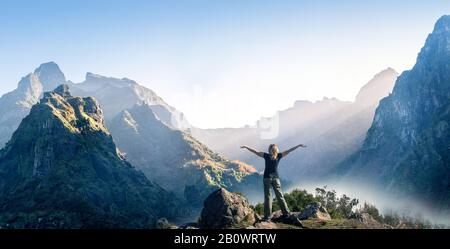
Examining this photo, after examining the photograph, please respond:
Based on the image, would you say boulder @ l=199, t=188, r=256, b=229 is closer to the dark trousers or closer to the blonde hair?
the dark trousers

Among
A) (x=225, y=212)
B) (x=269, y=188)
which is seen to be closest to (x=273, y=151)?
(x=269, y=188)

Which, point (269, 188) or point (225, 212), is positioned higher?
point (269, 188)

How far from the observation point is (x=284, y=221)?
79.5ft

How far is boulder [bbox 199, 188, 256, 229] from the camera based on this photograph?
29.1 metres

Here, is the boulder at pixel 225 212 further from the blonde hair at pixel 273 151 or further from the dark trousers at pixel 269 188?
the blonde hair at pixel 273 151

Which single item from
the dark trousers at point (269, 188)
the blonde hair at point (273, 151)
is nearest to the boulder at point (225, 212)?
the dark trousers at point (269, 188)

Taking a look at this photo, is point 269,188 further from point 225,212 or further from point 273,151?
point 225,212

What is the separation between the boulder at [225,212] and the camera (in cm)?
2911

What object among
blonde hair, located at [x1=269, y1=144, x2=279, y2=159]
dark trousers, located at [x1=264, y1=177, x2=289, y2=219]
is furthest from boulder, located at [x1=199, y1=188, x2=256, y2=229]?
blonde hair, located at [x1=269, y1=144, x2=279, y2=159]

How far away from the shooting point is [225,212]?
30031 millimetres
